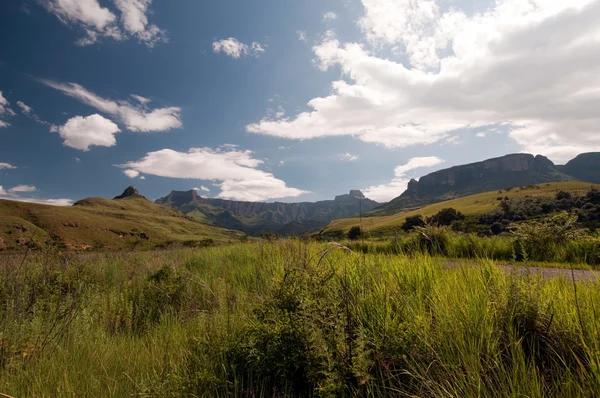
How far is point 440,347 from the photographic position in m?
2.58

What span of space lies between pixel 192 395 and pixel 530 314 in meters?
3.40

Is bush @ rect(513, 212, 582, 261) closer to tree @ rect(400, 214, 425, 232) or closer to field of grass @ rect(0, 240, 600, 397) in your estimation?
tree @ rect(400, 214, 425, 232)

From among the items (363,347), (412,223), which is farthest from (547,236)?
(363,347)

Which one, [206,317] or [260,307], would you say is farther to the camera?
[206,317]

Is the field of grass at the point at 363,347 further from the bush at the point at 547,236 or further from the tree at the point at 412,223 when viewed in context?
the bush at the point at 547,236

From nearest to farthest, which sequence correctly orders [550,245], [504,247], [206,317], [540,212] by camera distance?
[206,317]
[550,245]
[504,247]
[540,212]

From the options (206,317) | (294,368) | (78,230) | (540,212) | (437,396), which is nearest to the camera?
(437,396)

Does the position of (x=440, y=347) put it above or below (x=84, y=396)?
above

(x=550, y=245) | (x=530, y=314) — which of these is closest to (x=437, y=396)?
(x=530, y=314)

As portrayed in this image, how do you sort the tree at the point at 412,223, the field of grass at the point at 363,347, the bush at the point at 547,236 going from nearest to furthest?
the field of grass at the point at 363,347
the tree at the point at 412,223
the bush at the point at 547,236

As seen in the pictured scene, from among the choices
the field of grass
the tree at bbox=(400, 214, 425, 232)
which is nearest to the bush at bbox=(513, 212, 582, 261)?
the tree at bbox=(400, 214, 425, 232)

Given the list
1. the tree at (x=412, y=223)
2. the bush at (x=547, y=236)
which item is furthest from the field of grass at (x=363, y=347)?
the bush at (x=547, y=236)

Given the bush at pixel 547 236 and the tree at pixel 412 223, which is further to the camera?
the bush at pixel 547 236

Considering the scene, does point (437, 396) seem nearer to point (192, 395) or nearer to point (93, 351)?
point (192, 395)
